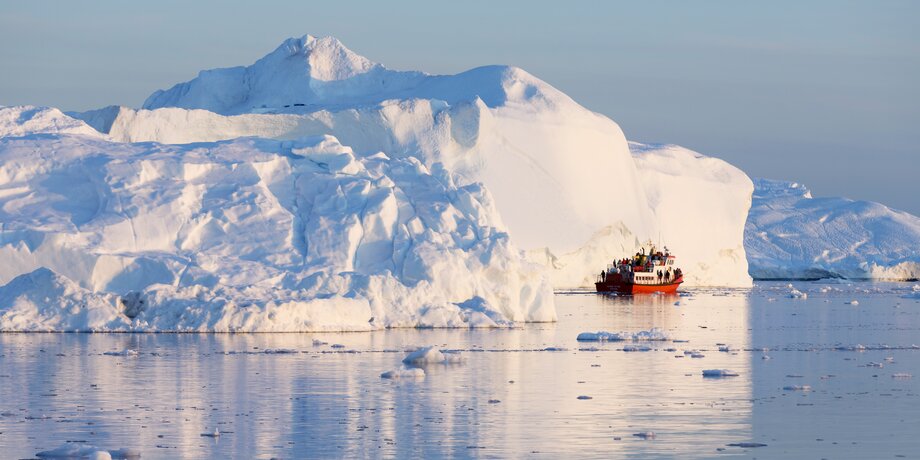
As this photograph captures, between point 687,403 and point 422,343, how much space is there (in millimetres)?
7905

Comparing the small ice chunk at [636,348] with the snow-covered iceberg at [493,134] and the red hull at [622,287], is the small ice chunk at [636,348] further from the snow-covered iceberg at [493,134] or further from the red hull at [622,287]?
the red hull at [622,287]

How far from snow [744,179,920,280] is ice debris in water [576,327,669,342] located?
57.0m

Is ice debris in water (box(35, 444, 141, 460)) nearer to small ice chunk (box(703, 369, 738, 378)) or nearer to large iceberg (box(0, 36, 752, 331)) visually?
small ice chunk (box(703, 369, 738, 378))

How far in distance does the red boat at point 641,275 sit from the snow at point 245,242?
17.1 m

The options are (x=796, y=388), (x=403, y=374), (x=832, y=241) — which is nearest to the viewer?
(x=796, y=388)

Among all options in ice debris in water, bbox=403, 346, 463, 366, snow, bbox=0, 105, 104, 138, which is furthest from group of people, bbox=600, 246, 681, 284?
ice debris in water, bbox=403, 346, 463, 366

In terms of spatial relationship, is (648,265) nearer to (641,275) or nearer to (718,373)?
(641,275)

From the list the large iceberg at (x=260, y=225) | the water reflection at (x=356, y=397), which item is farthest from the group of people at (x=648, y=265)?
the water reflection at (x=356, y=397)

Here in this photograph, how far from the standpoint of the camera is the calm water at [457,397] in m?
10.8

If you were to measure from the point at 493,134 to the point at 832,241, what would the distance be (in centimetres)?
4434

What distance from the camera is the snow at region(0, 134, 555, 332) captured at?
22203 mm

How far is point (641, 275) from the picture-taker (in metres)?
47.0

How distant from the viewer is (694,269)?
56.1 metres

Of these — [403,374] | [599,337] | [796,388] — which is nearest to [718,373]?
[796,388]
